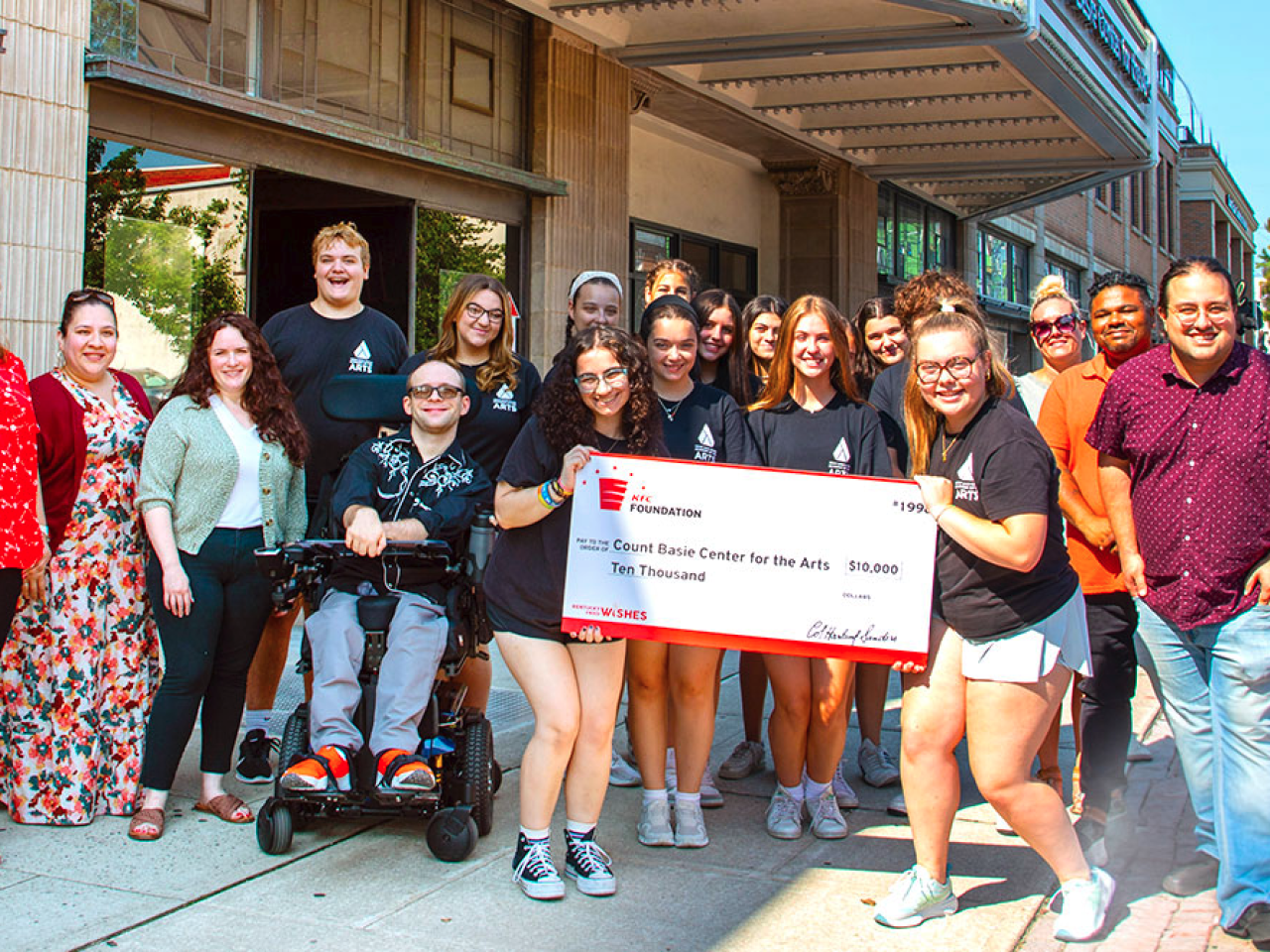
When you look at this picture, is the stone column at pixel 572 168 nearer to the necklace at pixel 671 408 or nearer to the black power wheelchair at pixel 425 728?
the necklace at pixel 671 408

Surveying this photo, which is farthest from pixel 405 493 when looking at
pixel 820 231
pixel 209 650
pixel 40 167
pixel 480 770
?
pixel 820 231

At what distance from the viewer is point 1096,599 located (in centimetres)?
491

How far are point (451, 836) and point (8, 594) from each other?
5.78 feet

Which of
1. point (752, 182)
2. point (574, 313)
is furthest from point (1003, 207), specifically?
point (574, 313)

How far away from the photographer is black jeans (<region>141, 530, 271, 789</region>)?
4.86m

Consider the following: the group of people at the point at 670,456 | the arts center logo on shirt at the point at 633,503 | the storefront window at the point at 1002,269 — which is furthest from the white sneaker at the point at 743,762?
the storefront window at the point at 1002,269

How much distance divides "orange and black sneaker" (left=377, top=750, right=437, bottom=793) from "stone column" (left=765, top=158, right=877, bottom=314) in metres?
14.4

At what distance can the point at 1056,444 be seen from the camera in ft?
16.8

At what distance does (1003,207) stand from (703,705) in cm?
1936

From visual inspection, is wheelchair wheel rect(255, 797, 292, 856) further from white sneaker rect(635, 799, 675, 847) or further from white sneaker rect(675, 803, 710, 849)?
white sneaker rect(675, 803, 710, 849)

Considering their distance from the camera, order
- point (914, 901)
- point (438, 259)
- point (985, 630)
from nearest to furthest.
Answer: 1. point (985, 630)
2. point (914, 901)
3. point (438, 259)

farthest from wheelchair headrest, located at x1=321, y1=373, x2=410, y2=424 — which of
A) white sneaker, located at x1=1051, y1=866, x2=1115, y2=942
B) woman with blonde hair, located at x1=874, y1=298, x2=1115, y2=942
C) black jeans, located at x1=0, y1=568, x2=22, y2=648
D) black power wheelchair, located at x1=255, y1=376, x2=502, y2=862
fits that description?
white sneaker, located at x1=1051, y1=866, x2=1115, y2=942

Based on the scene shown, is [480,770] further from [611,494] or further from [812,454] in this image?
[812,454]

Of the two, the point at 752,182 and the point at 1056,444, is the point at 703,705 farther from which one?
the point at 752,182
